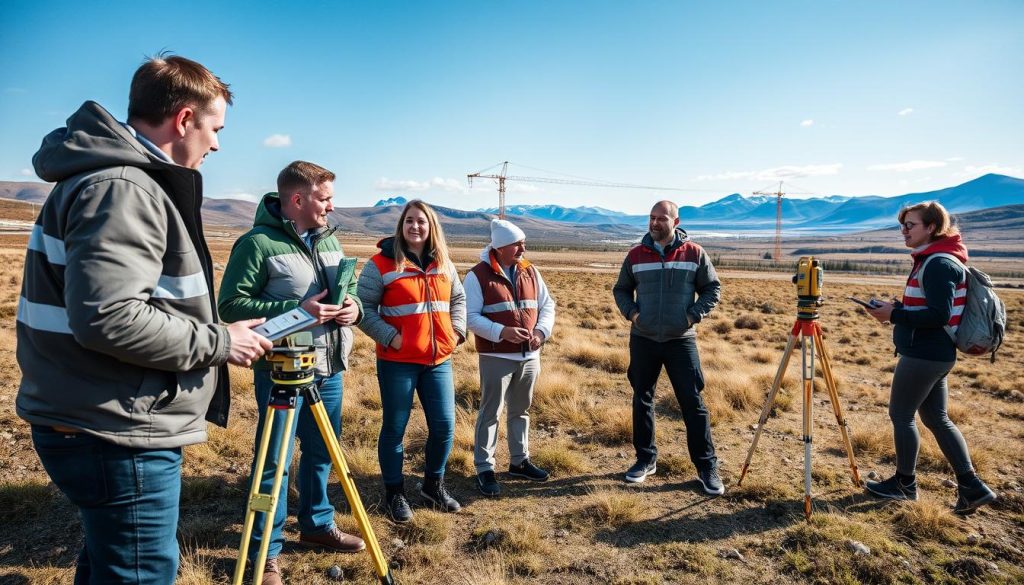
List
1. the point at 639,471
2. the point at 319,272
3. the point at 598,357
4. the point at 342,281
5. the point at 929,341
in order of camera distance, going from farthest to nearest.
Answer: the point at 598,357
the point at 639,471
the point at 929,341
the point at 319,272
the point at 342,281

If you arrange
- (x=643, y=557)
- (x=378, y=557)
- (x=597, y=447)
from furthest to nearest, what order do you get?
1. (x=597, y=447)
2. (x=643, y=557)
3. (x=378, y=557)

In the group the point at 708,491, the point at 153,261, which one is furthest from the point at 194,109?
the point at 708,491

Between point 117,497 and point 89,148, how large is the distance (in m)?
1.08

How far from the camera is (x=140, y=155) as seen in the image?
1.63 metres

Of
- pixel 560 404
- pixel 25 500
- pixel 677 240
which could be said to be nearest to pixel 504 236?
pixel 677 240

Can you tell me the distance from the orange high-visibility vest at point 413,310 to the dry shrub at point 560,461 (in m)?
1.72

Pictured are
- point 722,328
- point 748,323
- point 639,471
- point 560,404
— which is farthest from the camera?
point 748,323

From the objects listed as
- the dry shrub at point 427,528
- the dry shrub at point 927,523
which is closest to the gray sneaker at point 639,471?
the dry shrub at point 427,528

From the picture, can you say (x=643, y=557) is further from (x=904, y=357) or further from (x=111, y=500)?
(x=111, y=500)

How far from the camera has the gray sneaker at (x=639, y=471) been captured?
4547 millimetres

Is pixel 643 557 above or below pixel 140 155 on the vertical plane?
below

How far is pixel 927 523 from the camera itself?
3.69 meters

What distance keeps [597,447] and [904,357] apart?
2.76 meters

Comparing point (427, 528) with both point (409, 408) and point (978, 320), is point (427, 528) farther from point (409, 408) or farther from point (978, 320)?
point (978, 320)
